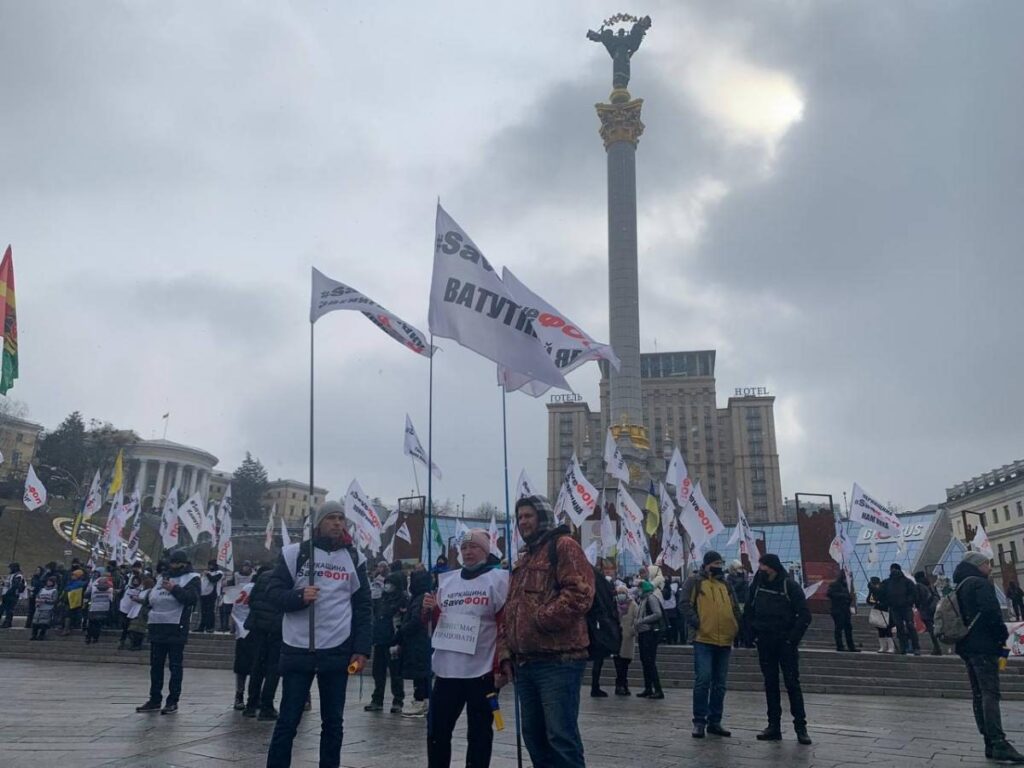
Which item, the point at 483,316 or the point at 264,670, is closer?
the point at 483,316

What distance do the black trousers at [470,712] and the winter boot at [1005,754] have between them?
489cm

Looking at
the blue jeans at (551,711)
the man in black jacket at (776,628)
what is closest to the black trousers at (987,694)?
the man in black jacket at (776,628)

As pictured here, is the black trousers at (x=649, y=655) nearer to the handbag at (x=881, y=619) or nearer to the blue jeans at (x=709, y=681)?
the blue jeans at (x=709, y=681)

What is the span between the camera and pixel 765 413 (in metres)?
131

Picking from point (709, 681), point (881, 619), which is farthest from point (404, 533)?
point (709, 681)

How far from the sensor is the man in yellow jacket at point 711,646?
7.90m

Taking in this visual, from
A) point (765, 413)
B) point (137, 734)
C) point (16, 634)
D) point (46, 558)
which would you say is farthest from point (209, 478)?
point (137, 734)

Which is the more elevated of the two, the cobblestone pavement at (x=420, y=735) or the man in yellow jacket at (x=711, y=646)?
the man in yellow jacket at (x=711, y=646)

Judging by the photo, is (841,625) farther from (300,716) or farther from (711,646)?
(300,716)

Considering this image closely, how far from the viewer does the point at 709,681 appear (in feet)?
26.6

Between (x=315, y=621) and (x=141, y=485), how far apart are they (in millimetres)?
108701

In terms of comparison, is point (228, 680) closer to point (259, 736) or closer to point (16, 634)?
point (259, 736)

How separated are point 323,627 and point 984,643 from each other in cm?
607

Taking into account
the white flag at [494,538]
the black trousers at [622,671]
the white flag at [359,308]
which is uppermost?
the white flag at [359,308]
